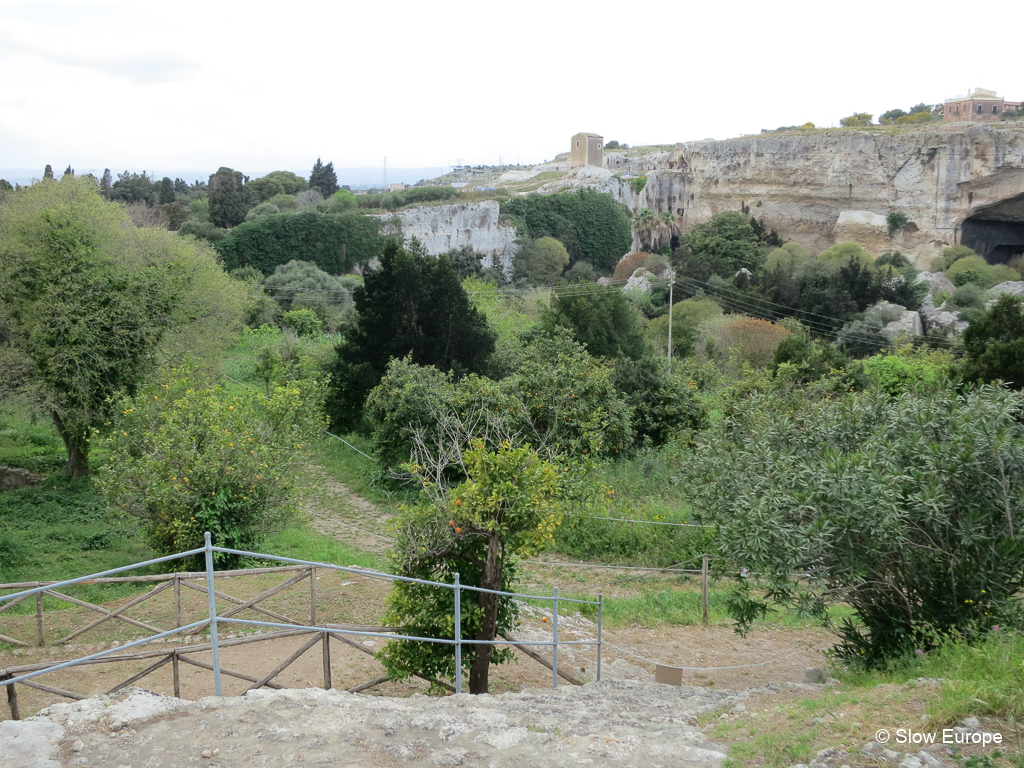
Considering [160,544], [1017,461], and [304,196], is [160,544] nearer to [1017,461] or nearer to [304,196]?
[1017,461]

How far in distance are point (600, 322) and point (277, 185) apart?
43.7m

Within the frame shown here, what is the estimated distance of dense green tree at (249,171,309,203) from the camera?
58016mm

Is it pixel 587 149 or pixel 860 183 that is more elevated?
pixel 587 149

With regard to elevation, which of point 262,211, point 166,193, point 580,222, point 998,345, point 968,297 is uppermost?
point 166,193

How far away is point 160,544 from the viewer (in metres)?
10.2

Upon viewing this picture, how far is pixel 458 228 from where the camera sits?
51.7 m

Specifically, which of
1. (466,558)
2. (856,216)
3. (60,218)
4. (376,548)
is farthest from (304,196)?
(466,558)

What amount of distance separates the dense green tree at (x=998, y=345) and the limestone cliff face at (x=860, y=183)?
3157cm

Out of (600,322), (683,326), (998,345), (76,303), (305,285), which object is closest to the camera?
(76,303)

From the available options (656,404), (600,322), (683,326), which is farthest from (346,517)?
(683,326)

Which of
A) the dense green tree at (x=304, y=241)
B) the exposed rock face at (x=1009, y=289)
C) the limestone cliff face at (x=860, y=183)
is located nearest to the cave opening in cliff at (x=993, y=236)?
the limestone cliff face at (x=860, y=183)

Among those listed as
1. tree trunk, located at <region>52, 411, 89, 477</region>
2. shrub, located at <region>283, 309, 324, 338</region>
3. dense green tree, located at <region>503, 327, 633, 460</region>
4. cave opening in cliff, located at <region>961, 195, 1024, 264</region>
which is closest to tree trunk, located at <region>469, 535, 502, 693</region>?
dense green tree, located at <region>503, 327, 633, 460</region>

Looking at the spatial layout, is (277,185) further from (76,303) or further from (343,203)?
(76,303)

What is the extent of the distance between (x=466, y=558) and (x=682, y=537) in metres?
6.71
